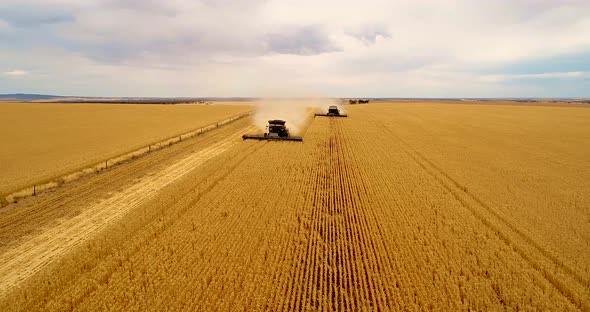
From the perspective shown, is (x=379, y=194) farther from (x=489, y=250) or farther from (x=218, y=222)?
(x=218, y=222)

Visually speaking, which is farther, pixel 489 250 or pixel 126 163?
pixel 126 163

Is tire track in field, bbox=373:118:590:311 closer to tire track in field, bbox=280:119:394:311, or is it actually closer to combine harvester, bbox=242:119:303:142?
tire track in field, bbox=280:119:394:311

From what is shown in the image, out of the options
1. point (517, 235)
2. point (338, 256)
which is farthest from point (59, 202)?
point (517, 235)

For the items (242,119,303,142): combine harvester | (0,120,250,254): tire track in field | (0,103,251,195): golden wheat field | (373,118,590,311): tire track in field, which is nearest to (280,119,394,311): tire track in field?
(373,118,590,311): tire track in field

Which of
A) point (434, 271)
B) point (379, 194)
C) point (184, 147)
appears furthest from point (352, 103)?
point (434, 271)

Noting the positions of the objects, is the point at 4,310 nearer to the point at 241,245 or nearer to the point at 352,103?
the point at 241,245

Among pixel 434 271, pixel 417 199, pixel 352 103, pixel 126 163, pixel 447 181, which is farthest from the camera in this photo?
pixel 352 103

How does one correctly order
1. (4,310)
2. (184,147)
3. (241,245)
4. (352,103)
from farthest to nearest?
1. (352,103)
2. (184,147)
3. (241,245)
4. (4,310)
